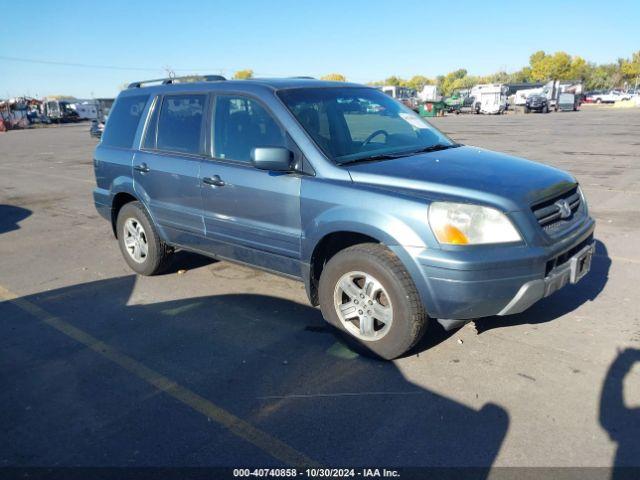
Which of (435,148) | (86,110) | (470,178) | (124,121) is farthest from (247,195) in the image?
(86,110)

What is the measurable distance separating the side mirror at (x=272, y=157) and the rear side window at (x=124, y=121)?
2213 millimetres

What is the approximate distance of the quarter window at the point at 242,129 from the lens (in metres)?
4.14

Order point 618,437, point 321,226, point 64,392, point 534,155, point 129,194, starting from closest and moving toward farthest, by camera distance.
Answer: point 618,437, point 64,392, point 321,226, point 129,194, point 534,155

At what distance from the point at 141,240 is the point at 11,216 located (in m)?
4.92

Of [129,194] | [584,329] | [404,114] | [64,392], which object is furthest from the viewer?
[129,194]

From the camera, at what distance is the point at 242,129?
14.3ft

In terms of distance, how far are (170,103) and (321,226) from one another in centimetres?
228

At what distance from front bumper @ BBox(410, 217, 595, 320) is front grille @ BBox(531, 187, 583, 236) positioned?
17 cm

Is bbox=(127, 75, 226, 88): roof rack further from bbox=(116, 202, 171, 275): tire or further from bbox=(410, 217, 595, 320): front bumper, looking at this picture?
bbox=(410, 217, 595, 320): front bumper

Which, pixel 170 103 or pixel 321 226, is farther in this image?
pixel 170 103

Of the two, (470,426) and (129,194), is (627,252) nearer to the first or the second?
(470,426)

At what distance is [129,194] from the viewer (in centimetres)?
555

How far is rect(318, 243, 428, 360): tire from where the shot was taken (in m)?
3.44

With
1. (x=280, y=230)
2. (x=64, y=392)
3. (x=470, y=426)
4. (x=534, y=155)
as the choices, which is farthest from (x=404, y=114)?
(x=534, y=155)
